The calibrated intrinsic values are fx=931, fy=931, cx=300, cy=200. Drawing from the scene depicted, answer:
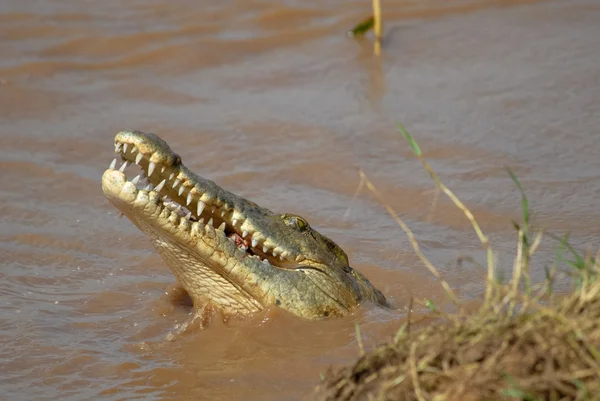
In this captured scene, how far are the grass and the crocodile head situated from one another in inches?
60.5

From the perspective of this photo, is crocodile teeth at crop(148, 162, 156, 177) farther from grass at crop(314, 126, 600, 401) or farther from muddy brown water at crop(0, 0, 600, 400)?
grass at crop(314, 126, 600, 401)

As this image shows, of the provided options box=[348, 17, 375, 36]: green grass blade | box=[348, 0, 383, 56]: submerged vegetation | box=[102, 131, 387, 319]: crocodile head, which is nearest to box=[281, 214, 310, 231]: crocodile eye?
box=[102, 131, 387, 319]: crocodile head

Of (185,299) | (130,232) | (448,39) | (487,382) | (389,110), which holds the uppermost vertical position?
(448,39)

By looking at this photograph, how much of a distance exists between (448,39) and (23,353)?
6.11 m

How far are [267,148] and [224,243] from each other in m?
3.37

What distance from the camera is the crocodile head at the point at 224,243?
4188mm

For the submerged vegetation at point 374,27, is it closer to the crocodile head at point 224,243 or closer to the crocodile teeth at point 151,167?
the crocodile head at point 224,243

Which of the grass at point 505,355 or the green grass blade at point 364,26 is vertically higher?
the green grass blade at point 364,26

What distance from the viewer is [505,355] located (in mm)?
2738

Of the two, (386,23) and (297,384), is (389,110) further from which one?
(297,384)

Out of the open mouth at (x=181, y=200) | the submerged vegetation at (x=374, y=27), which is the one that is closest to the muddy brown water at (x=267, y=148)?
the submerged vegetation at (x=374, y=27)

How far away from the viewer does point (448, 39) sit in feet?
31.0

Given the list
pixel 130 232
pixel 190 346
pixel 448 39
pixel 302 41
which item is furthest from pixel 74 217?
pixel 448 39

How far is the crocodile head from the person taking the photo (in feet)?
13.7
